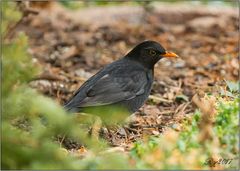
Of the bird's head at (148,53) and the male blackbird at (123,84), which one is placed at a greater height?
the bird's head at (148,53)

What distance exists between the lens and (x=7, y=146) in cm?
329

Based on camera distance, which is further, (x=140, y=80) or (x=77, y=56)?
Answer: (x=77, y=56)

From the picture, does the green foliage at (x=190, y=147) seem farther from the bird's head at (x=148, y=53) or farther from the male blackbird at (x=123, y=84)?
the bird's head at (x=148, y=53)

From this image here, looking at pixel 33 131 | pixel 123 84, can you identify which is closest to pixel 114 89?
pixel 123 84

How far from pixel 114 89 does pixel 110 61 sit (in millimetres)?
2499

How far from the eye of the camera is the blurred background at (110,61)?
10.6 feet

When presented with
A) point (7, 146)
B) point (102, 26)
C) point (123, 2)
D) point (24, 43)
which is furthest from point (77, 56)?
point (7, 146)

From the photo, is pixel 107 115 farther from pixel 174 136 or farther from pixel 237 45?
pixel 237 45

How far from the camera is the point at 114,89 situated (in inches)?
239

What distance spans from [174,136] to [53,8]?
7.70 m

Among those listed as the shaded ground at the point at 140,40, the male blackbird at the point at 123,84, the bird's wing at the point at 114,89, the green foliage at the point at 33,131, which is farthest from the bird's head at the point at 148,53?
the green foliage at the point at 33,131

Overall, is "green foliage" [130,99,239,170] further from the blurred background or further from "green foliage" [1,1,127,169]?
"green foliage" [1,1,127,169]

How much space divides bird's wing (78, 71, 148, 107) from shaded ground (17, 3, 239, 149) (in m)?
0.32

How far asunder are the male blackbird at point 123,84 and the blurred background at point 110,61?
27 cm
